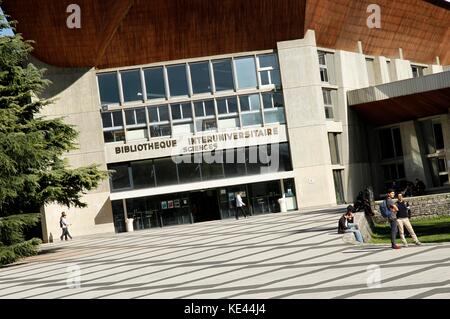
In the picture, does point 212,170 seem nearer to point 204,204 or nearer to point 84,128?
point 204,204

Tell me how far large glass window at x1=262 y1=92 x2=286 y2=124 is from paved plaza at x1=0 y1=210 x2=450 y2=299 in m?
16.6

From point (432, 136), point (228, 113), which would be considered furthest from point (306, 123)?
point (432, 136)

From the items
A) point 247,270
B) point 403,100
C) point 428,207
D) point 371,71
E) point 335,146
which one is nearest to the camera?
point 247,270

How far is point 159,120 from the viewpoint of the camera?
42.5m

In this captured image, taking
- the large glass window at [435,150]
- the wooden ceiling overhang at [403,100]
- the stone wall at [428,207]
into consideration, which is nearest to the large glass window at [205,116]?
the wooden ceiling overhang at [403,100]

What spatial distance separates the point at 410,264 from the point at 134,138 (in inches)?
1174

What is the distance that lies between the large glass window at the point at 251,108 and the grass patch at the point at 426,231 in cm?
1484

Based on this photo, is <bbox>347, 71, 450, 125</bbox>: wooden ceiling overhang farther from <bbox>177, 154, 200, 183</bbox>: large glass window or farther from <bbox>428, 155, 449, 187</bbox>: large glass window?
<bbox>177, 154, 200, 183</bbox>: large glass window

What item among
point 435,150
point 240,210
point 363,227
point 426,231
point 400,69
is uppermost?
point 400,69

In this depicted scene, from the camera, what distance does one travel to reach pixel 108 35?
4022 cm

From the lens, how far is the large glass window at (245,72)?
141 ft

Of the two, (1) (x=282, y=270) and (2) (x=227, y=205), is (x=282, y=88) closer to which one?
(2) (x=227, y=205)

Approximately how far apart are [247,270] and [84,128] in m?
27.6

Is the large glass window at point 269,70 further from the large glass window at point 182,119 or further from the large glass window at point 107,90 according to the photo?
the large glass window at point 107,90
